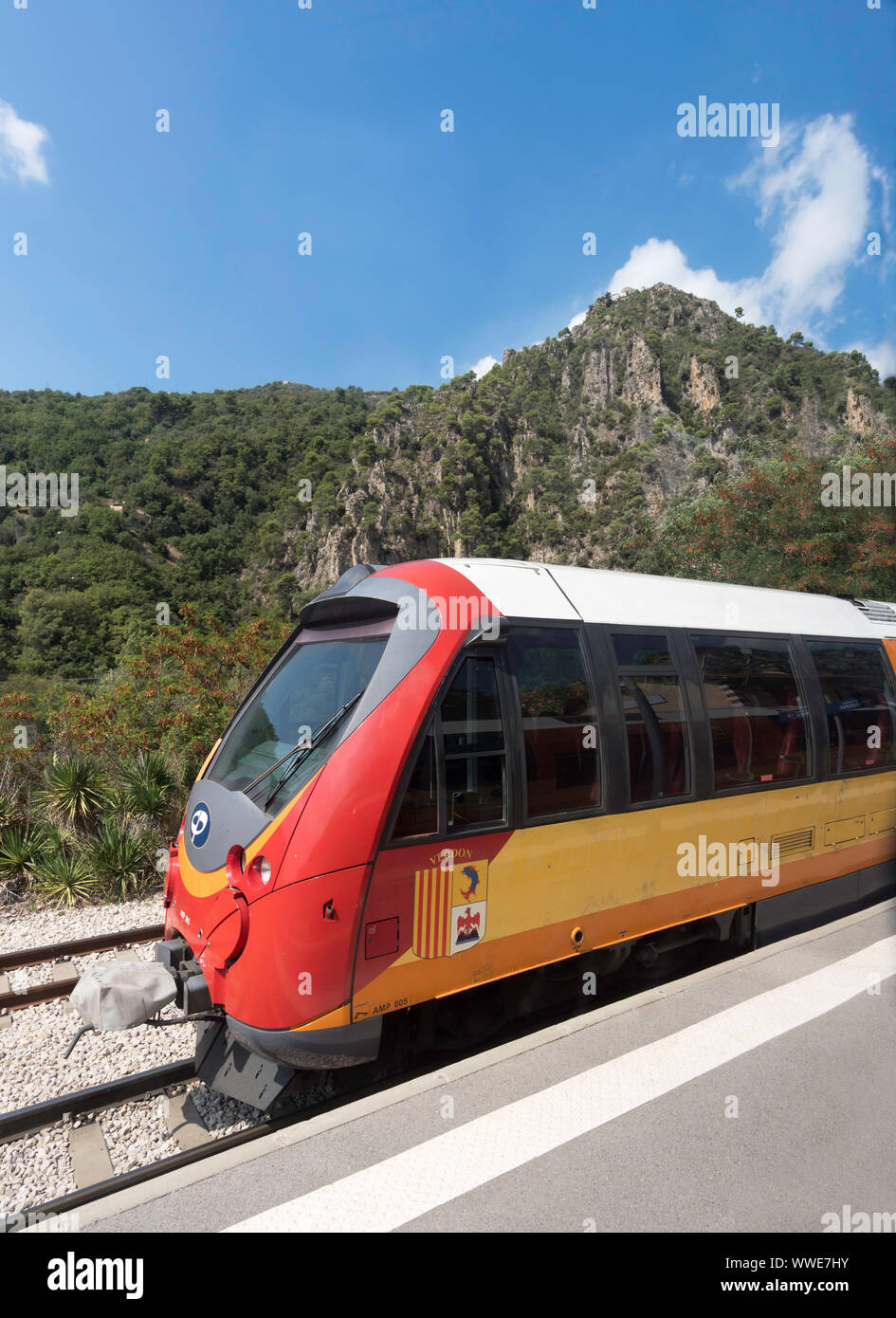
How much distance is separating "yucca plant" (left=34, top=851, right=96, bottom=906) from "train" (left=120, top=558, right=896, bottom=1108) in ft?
12.5

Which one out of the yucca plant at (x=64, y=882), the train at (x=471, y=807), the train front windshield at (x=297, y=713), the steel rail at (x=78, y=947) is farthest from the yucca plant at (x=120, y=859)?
the train front windshield at (x=297, y=713)

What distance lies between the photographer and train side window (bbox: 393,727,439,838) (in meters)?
3.26

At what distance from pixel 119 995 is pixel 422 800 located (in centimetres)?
158

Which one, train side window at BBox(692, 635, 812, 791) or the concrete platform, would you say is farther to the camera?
train side window at BBox(692, 635, 812, 791)

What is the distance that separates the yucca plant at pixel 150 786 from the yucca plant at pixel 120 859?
0.32m

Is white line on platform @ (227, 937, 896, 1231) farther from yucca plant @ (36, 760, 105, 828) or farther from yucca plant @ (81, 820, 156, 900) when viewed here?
yucca plant @ (36, 760, 105, 828)

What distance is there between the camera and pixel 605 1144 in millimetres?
2891

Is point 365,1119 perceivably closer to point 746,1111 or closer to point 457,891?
point 457,891

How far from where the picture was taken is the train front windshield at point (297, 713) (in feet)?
11.1

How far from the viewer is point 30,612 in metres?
52.9

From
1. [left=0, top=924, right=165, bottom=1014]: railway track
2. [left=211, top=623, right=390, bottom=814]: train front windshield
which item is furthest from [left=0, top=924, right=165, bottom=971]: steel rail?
[left=211, top=623, right=390, bottom=814]: train front windshield

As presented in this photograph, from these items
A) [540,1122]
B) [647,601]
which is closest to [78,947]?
[540,1122]
